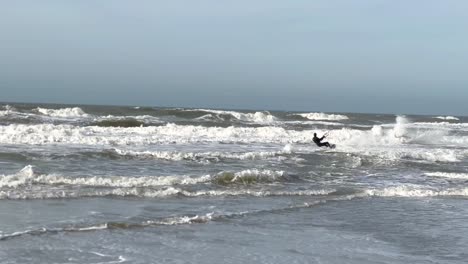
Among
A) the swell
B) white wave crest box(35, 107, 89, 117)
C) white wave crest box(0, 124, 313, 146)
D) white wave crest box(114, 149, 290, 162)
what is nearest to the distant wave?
white wave crest box(0, 124, 313, 146)

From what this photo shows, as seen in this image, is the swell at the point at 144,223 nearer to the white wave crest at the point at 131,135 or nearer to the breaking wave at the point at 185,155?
the breaking wave at the point at 185,155

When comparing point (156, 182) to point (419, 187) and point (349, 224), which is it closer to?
point (349, 224)

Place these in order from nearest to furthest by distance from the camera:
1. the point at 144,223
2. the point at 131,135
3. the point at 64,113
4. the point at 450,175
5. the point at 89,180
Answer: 1. the point at 144,223
2. the point at 89,180
3. the point at 450,175
4. the point at 131,135
5. the point at 64,113

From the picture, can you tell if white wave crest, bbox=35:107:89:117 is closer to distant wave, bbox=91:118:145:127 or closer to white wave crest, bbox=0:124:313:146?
distant wave, bbox=91:118:145:127

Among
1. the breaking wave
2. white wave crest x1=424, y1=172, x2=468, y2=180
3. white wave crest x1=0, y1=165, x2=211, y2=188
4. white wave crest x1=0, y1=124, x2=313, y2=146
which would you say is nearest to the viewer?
white wave crest x1=0, y1=165, x2=211, y2=188

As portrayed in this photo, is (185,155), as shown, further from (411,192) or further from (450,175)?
(450,175)

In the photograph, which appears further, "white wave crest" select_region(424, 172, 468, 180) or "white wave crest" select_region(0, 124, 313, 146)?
"white wave crest" select_region(0, 124, 313, 146)

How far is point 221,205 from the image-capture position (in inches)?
474

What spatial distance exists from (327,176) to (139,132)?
16356 millimetres

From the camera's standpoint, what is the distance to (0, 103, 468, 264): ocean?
818 centimetres

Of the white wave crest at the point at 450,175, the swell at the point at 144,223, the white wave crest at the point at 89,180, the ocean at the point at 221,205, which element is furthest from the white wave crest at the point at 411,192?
the white wave crest at the point at 89,180

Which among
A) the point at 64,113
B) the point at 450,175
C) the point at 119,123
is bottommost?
the point at 450,175

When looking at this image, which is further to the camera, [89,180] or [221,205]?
[89,180]

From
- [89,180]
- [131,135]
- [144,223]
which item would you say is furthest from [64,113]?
[144,223]
